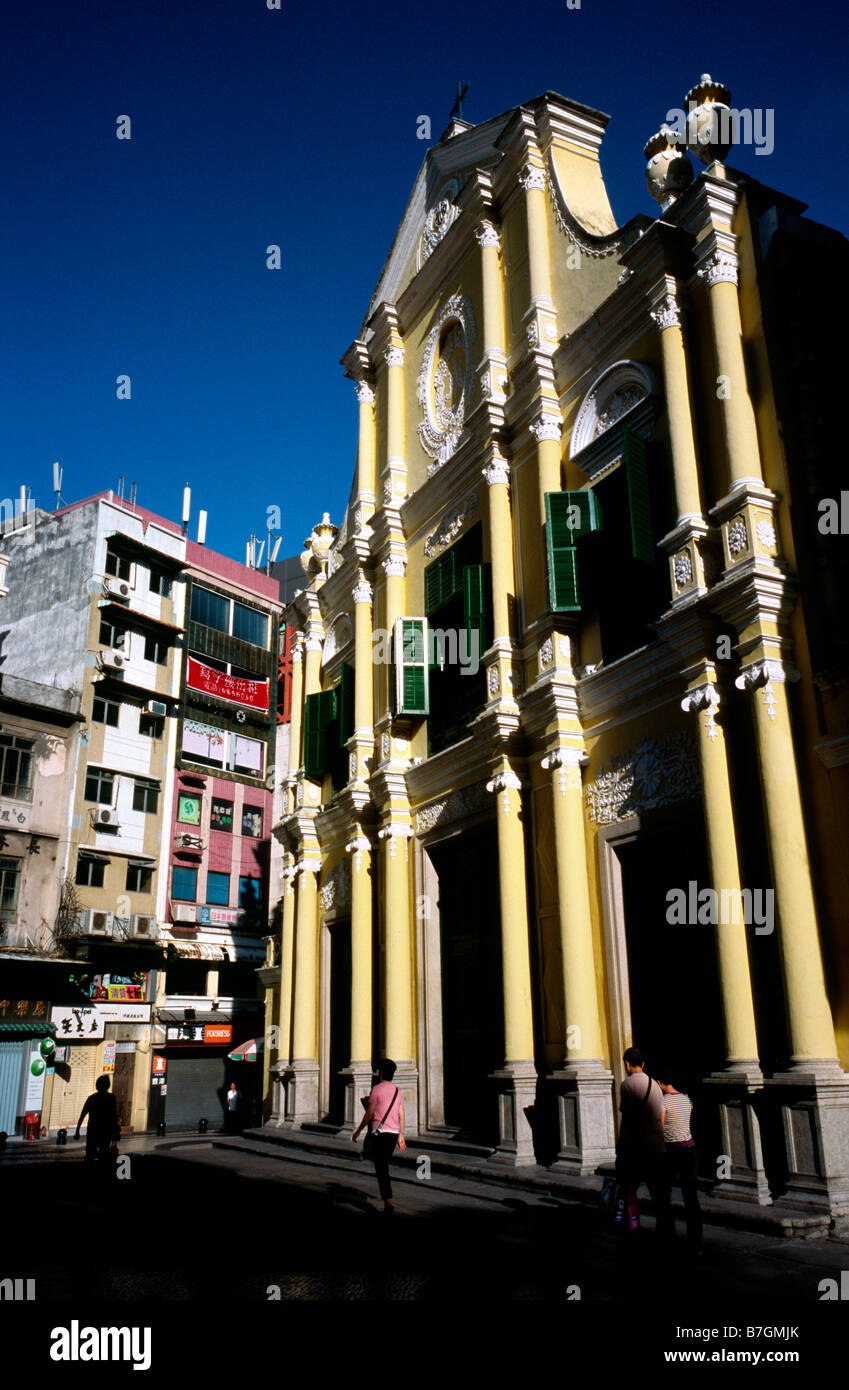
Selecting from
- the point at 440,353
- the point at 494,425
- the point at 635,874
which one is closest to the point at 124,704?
the point at 440,353

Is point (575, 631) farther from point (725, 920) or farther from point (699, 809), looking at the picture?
point (725, 920)

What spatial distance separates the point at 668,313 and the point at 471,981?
1002 cm

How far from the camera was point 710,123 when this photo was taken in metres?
12.0

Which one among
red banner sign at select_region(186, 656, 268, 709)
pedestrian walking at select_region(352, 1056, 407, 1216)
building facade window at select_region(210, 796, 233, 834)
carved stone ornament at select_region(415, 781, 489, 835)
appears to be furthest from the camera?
red banner sign at select_region(186, 656, 268, 709)

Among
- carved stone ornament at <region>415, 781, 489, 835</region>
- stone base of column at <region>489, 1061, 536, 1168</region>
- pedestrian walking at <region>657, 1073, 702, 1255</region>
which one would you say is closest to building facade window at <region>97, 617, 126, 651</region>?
carved stone ornament at <region>415, 781, 489, 835</region>

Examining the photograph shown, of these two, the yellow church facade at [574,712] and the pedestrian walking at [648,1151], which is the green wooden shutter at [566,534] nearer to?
the yellow church facade at [574,712]

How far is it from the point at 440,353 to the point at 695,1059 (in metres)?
13.8

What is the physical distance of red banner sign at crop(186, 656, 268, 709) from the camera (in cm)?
3756

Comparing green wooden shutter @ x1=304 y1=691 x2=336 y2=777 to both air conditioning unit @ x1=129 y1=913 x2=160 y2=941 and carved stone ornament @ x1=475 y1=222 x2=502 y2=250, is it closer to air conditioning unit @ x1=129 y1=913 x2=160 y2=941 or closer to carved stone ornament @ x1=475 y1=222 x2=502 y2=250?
carved stone ornament @ x1=475 y1=222 x2=502 y2=250

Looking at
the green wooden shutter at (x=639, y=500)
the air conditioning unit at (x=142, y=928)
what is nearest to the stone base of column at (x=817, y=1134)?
the green wooden shutter at (x=639, y=500)

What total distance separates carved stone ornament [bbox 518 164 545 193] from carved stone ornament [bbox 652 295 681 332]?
17.7 feet

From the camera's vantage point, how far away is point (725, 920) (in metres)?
10.0

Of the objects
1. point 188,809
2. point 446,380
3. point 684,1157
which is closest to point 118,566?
point 188,809

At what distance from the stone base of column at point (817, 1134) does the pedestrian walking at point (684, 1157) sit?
1.41 m
